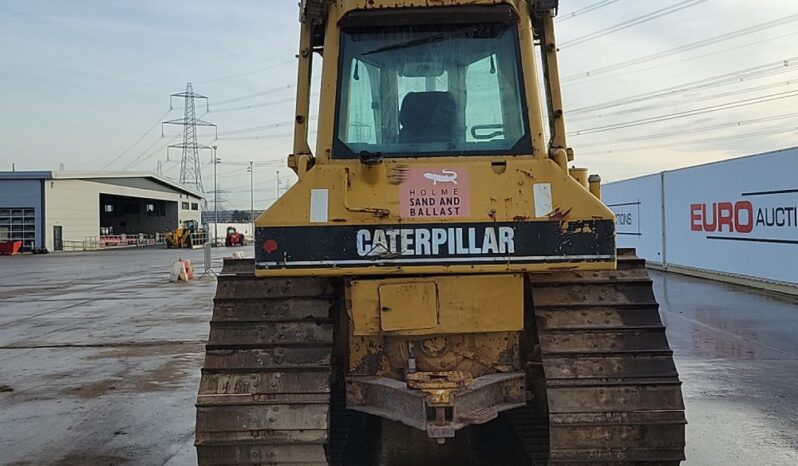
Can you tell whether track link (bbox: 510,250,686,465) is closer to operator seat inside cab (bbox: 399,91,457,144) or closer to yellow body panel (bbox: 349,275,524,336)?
yellow body panel (bbox: 349,275,524,336)

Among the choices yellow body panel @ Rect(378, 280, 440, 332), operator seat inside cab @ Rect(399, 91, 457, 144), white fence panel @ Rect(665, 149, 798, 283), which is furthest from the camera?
white fence panel @ Rect(665, 149, 798, 283)

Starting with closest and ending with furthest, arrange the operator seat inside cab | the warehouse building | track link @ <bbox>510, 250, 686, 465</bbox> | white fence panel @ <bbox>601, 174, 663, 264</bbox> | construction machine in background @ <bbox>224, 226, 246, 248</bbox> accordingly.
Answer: track link @ <bbox>510, 250, 686, 465</bbox> → the operator seat inside cab → white fence panel @ <bbox>601, 174, 663, 264</bbox> → the warehouse building → construction machine in background @ <bbox>224, 226, 246, 248</bbox>

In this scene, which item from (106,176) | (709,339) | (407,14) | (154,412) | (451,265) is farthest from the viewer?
(106,176)

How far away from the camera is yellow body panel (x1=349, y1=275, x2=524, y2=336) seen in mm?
3795

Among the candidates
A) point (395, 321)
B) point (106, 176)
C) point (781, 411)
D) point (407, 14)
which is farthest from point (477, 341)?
point (106, 176)

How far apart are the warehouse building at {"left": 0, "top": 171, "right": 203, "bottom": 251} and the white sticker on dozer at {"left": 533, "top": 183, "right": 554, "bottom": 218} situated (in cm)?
5242

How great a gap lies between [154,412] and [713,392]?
225 inches

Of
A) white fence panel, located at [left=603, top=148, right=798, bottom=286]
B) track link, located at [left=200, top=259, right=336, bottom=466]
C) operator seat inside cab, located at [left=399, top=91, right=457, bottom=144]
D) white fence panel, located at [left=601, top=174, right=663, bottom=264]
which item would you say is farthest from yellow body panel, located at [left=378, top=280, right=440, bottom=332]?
white fence panel, located at [left=601, top=174, right=663, bottom=264]

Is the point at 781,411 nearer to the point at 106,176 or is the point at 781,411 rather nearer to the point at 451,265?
the point at 451,265

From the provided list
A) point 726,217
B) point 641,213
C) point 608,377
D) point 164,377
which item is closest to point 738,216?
point 726,217

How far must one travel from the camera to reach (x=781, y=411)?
6.52m

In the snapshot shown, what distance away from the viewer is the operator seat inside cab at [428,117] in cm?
407

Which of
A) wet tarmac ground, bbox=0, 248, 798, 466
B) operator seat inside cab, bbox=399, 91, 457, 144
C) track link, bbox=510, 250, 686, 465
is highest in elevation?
operator seat inside cab, bbox=399, 91, 457, 144

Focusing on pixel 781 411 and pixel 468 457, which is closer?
pixel 468 457
